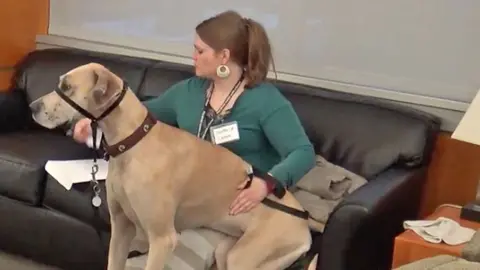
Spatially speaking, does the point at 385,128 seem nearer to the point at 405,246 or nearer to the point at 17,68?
the point at 405,246

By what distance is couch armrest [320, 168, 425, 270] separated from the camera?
2262 millimetres

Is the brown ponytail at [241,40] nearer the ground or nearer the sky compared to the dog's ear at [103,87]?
nearer the sky

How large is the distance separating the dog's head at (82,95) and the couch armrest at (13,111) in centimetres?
148

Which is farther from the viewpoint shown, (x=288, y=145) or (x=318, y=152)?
(x=318, y=152)

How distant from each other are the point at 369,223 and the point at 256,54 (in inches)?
24.8

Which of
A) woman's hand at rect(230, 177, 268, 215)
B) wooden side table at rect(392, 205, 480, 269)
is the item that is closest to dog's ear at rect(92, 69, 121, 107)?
woman's hand at rect(230, 177, 268, 215)

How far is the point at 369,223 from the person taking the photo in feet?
7.57

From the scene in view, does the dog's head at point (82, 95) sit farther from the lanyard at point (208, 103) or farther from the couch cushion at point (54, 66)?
the couch cushion at point (54, 66)

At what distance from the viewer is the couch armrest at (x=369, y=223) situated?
2.26 metres

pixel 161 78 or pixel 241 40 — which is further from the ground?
pixel 241 40

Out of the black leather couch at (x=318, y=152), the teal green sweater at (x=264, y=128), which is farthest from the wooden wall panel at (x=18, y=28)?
the teal green sweater at (x=264, y=128)

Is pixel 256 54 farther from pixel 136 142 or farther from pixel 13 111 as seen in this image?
pixel 13 111

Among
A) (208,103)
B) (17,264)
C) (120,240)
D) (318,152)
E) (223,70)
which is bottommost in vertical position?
(17,264)

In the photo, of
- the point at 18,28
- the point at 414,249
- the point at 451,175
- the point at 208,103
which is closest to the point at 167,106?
the point at 208,103
